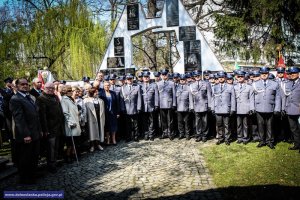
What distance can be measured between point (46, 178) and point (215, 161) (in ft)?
13.2

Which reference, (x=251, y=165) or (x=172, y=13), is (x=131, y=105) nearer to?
(x=251, y=165)

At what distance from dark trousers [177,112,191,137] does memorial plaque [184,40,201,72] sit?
11.8ft

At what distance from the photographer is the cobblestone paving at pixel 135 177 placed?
5457mm

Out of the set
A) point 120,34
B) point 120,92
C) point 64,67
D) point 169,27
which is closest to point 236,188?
point 120,92

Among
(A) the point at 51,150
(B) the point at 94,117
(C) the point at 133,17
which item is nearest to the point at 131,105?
(B) the point at 94,117

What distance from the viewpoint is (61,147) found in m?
8.12

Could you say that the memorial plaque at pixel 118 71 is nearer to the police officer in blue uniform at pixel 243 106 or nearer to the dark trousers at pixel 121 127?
the dark trousers at pixel 121 127

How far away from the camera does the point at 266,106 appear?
8.56 m

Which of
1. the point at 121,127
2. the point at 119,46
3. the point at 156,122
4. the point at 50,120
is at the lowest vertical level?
the point at 121,127

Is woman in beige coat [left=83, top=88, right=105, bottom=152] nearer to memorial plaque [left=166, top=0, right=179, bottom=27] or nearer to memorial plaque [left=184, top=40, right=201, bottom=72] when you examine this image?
memorial plaque [left=184, top=40, right=201, bottom=72]

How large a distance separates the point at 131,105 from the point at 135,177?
4.13 m

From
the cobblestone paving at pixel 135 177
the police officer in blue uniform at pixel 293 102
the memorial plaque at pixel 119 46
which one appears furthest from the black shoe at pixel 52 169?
the memorial plaque at pixel 119 46

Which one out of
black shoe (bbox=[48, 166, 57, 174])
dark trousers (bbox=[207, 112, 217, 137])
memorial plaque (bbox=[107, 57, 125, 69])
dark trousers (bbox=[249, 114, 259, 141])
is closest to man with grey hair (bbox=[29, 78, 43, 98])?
black shoe (bbox=[48, 166, 57, 174])

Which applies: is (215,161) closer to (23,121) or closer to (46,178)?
(46,178)
